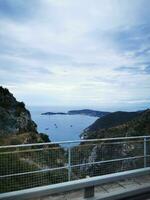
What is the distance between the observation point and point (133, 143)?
993cm

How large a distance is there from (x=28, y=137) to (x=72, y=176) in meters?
20.1

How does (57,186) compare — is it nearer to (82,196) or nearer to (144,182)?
(82,196)

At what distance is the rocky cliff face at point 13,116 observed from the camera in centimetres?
4456

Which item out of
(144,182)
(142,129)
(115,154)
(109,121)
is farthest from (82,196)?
(109,121)

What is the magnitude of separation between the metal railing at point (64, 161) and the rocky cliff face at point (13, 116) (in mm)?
31870

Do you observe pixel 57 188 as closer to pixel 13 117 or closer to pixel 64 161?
pixel 64 161

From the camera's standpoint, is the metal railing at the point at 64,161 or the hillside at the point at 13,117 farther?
the hillside at the point at 13,117

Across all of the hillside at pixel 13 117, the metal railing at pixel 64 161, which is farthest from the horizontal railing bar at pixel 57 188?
the hillside at pixel 13 117

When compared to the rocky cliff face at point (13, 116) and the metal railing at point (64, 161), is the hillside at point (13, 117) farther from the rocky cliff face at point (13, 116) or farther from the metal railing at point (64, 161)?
the metal railing at point (64, 161)

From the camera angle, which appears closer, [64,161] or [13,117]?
[64,161]

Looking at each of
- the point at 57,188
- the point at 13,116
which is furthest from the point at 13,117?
the point at 57,188

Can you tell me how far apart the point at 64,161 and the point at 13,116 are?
4207cm

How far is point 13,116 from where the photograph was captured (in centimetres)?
4988

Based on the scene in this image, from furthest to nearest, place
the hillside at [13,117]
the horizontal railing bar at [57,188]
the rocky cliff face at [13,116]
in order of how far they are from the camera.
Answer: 1. the rocky cliff face at [13,116]
2. the hillside at [13,117]
3. the horizontal railing bar at [57,188]
